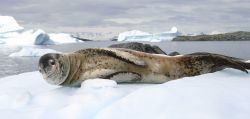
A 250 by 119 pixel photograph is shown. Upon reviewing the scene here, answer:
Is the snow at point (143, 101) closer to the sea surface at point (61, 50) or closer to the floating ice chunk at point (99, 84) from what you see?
the floating ice chunk at point (99, 84)

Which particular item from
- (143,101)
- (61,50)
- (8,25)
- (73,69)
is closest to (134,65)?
(73,69)

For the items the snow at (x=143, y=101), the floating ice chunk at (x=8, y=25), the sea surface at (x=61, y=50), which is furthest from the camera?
the floating ice chunk at (x=8, y=25)

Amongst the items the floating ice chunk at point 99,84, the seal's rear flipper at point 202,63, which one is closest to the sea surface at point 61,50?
the seal's rear flipper at point 202,63

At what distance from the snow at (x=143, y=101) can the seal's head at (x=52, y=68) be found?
0.86 ft

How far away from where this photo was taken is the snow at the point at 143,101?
267 centimetres

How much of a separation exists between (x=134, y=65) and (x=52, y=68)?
0.88m

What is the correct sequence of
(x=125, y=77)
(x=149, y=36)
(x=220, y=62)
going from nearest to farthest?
(x=220, y=62)
(x=125, y=77)
(x=149, y=36)

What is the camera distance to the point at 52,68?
4.04 meters

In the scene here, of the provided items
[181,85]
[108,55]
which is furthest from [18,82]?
[181,85]

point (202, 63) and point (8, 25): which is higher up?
point (202, 63)

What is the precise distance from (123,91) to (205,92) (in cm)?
79

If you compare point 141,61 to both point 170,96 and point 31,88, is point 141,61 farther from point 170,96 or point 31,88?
point 170,96

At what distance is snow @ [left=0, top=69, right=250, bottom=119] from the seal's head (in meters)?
0.26

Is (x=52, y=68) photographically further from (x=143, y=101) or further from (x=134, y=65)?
(x=143, y=101)
